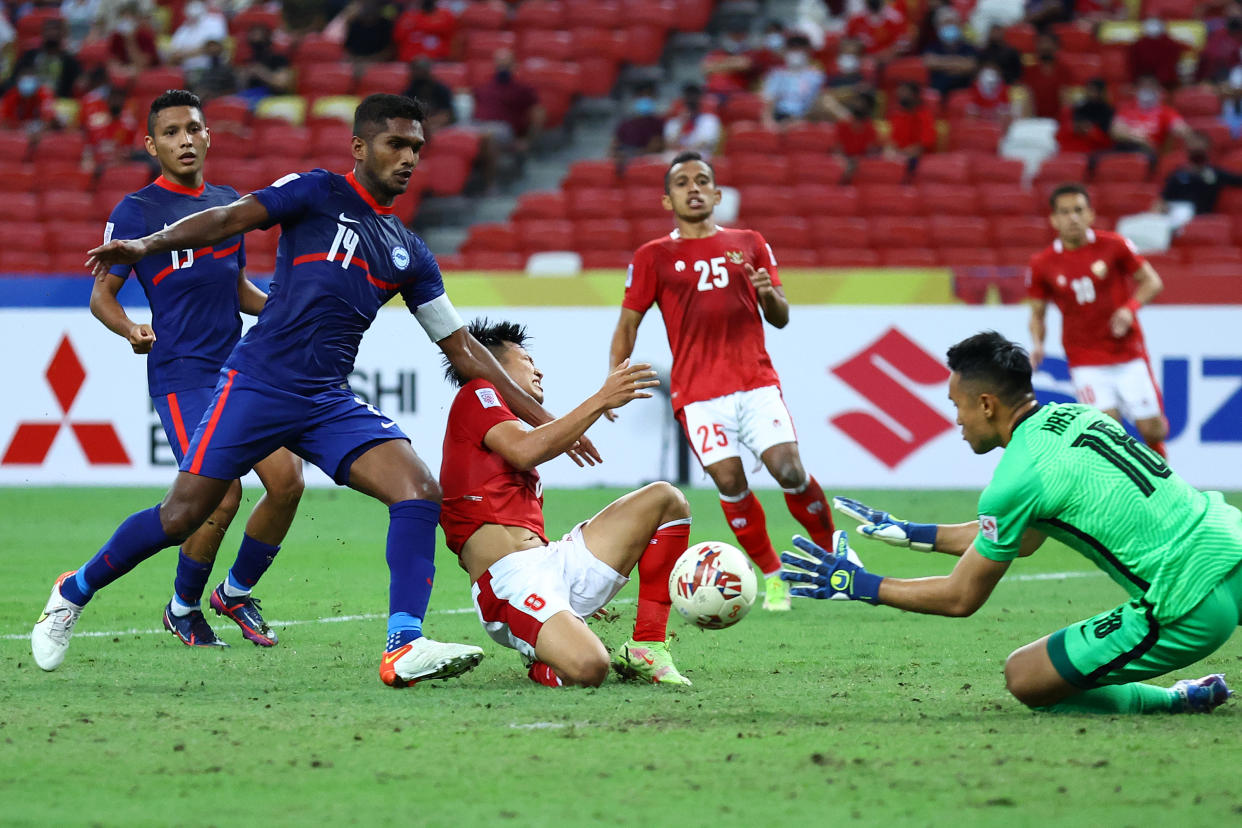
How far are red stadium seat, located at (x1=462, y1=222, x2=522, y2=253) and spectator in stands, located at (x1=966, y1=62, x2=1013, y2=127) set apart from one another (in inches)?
213

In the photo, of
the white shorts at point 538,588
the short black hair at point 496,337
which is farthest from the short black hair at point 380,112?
the white shorts at point 538,588

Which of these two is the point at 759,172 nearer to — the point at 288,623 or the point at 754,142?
the point at 754,142

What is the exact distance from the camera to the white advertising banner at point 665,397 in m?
13.2

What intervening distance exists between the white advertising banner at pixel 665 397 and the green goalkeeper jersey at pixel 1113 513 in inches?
333

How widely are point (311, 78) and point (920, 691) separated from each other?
16.7m

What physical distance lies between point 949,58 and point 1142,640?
46.5 feet

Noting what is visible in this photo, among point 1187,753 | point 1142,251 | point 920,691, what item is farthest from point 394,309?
point 1187,753

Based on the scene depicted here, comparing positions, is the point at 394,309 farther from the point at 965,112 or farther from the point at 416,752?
the point at 416,752

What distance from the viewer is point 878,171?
56.2ft

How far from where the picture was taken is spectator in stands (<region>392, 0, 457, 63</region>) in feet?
66.9

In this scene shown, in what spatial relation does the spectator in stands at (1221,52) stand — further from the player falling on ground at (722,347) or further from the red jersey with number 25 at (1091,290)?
the player falling on ground at (722,347)

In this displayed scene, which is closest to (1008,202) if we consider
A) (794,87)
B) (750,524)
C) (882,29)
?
(794,87)

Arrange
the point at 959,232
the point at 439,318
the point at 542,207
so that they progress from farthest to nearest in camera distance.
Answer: the point at 542,207, the point at 959,232, the point at 439,318

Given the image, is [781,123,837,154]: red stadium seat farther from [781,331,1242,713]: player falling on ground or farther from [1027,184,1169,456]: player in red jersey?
[781,331,1242,713]: player falling on ground
